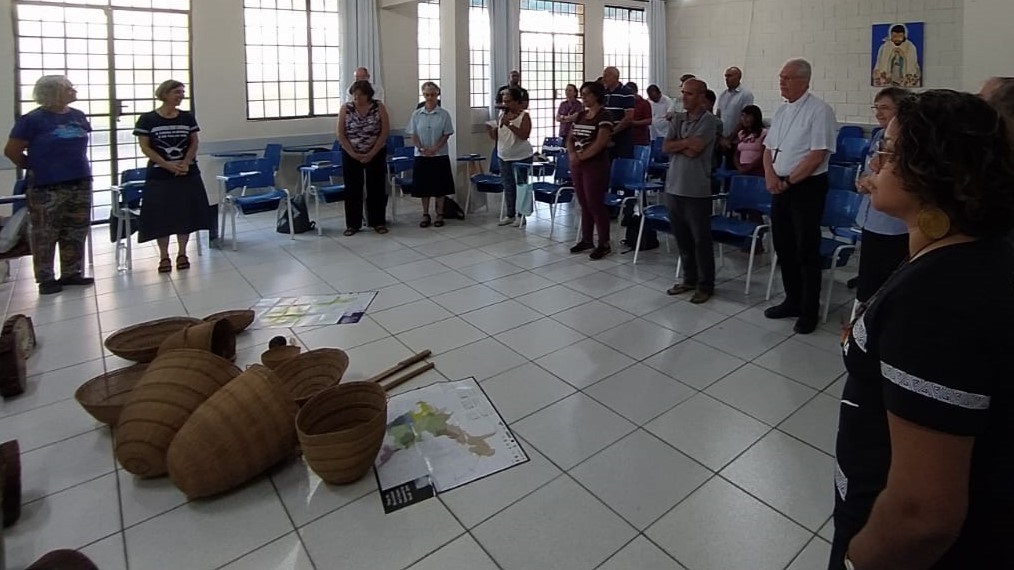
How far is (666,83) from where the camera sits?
10672mm

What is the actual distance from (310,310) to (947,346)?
3886 millimetres

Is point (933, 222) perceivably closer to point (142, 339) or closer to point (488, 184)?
point (142, 339)

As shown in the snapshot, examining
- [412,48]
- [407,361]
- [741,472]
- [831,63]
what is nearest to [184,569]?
[407,361]

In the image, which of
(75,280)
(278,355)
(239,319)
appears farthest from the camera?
(75,280)

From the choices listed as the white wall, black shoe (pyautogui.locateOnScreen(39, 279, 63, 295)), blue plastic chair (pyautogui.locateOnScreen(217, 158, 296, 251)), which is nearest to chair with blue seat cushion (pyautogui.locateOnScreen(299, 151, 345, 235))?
blue plastic chair (pyautogui.locateOnScreen(217, 158, 296, 251))

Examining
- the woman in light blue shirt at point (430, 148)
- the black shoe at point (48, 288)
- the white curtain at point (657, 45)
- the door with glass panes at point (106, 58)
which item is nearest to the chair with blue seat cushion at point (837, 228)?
the woman in light blue shirt at point (430, 148)

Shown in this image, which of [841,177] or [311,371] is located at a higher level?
[841,177]

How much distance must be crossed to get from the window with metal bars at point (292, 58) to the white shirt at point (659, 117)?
157 inches

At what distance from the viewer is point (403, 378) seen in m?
3.22

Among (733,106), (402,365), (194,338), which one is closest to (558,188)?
(733,106)

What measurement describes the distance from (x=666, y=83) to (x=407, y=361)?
8.71 m

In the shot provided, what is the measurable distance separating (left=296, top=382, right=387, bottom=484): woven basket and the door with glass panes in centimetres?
564

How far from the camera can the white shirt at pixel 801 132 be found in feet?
12.0

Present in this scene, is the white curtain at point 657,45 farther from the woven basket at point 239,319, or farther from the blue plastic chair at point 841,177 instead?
the woven basket at point 239,319
